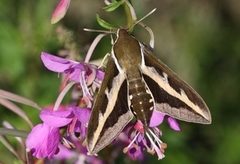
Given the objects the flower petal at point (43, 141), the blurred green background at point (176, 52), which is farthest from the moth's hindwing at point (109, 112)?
the blurred green background at point (176, 52)

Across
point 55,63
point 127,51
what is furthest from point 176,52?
point 55,63

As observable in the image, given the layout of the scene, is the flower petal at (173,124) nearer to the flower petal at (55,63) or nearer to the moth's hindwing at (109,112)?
the moth's hindwing at (109,112)

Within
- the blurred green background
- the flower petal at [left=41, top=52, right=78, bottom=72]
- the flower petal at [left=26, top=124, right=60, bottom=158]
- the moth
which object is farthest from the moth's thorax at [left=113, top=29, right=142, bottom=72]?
the blurred green background

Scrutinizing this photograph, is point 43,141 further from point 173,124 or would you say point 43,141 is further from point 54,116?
point 173,124

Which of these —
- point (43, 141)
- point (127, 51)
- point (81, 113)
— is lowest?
point (43, 141)

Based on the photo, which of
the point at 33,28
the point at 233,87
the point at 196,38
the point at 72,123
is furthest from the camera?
the point at 196,38

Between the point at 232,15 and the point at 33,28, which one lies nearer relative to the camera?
the point at 33,28

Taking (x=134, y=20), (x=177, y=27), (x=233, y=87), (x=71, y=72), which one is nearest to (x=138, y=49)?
(x=134, y=20)

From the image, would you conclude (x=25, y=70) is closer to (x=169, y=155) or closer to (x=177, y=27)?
(x=169, y=155)
